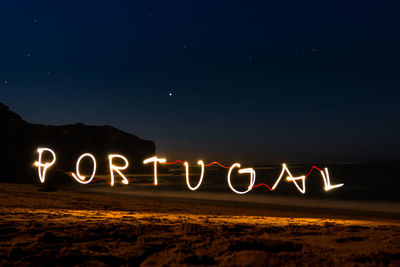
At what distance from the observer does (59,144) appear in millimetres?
39812

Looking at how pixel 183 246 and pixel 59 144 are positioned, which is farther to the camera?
pixel 59 144

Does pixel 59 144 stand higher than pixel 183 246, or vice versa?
pixel 59 144

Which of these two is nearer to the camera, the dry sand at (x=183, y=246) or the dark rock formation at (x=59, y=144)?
the dry sand at (x=183, y=246)

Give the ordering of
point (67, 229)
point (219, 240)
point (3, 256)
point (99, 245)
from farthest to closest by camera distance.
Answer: point (67, 229), point (219, 240), point (99, 245), point (3, 256)

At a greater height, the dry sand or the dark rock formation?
the dark rock formation

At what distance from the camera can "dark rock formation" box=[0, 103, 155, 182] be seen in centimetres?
2642

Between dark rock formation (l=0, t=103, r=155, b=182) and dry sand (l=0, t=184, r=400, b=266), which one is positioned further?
dark rock formation (l=0, t=103, r=155, b=182)

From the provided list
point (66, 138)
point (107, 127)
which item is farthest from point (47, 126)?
point (107, 127)

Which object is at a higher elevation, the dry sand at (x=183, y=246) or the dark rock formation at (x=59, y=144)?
the dark rock formation at (x=59, y=144)

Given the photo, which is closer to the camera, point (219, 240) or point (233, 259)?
point (233, 259)

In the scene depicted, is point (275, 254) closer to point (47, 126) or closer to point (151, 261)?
point (151, 261)

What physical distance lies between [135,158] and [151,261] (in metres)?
58.3

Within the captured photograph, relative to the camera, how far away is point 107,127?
6078 centimetres

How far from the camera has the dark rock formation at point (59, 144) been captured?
26.4 m
